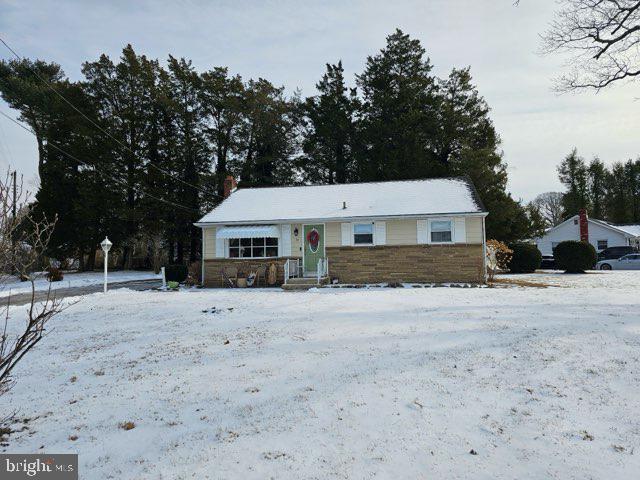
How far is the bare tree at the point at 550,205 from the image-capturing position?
6025 cm

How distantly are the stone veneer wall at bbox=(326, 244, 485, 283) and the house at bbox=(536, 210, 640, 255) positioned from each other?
77.5 ft

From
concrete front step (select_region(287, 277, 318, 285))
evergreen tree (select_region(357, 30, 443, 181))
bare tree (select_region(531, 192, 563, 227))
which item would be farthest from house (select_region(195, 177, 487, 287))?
bare tree (select_region(531, 192, 563, 227))

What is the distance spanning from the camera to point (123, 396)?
4684 millimetres

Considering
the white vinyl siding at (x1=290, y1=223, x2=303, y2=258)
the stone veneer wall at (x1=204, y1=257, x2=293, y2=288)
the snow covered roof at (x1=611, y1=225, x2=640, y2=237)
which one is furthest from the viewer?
the snow covered roof at (x1=611, y1=225, x2=640, y2=237)

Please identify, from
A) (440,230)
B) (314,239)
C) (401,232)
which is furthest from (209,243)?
(440,230)

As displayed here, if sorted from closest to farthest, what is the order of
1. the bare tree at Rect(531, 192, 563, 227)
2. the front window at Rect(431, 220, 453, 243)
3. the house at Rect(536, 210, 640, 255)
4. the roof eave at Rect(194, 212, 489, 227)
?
the roof eave at Rect(194, 212, 489, 227) < the front window at Rect(431, 220, 453, 243) < the house at Rect(536, 210, 640, 255) < the bare tree at Rect(531, 192, 563, 227)

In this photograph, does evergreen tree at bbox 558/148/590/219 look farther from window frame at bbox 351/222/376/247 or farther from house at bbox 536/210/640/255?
window frame at bbox 351/222/376/247

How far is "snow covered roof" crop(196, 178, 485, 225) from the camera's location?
56.4 feet

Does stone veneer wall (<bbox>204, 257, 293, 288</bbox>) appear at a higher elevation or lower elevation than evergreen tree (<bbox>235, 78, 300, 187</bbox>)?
lower

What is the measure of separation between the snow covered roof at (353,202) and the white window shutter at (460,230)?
1.49 feet

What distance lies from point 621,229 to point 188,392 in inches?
1707

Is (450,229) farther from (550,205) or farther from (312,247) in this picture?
(550,205)

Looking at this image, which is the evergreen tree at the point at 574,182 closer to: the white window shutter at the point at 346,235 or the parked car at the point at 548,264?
the parked car at the point at 548,264

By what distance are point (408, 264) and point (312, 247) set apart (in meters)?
4.39
